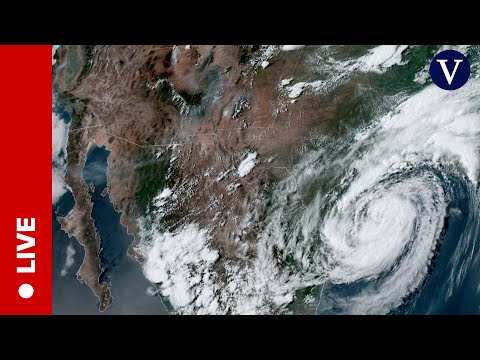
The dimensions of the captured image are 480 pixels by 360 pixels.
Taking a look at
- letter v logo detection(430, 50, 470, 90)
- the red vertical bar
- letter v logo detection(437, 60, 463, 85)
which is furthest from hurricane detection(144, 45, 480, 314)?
the red vertical bar

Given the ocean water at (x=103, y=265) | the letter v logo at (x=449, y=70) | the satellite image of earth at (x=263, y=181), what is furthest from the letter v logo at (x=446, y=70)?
the ocean water at (x=103, y=265)

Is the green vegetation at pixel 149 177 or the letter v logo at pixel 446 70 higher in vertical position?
the letter v logo at pixel 446 70

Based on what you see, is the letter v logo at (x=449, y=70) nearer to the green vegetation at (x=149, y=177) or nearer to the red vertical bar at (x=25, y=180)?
the green vegetation at (x=149, y=177)

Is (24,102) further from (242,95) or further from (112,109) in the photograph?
(242,95)

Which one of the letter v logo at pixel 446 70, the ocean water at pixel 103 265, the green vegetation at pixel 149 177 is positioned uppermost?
the letter v logo at pixel 446 70

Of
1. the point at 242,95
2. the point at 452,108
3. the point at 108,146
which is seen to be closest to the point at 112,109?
the point at 108,146
